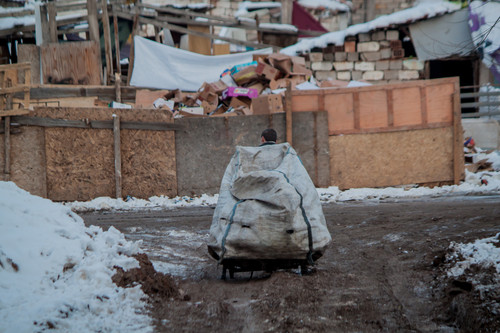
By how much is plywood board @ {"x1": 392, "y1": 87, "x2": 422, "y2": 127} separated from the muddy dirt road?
164 inches

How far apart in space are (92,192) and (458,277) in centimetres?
942

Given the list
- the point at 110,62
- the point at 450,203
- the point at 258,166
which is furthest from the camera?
the point at 110,62

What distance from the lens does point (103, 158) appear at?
1288cm

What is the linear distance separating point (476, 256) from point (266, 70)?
12.3 m

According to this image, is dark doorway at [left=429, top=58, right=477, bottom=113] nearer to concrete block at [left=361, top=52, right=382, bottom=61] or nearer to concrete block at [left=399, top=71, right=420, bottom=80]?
concrete block at [left=399, top=71, right=420, bottom=80]

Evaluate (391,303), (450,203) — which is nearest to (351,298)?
(391,303)

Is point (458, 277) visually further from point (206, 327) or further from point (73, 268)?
point (73, 268)

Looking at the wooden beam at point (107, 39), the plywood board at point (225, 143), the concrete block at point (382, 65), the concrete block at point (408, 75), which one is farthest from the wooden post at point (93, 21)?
the concrete block at point (408, 75)

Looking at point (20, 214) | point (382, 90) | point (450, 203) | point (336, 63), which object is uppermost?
point (336, 63)

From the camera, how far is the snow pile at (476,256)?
5.20 meters

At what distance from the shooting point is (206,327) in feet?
14.5

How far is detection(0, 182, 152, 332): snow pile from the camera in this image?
13.3ft

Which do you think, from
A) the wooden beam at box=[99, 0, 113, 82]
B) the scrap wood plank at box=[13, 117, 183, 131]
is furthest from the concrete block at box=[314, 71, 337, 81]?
the scrap wood plank at box=[13, 117, 183, 131]

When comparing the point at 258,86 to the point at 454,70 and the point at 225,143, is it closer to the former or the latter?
the point at 225,143
